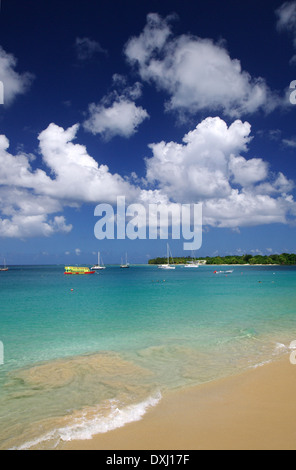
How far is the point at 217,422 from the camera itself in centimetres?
620

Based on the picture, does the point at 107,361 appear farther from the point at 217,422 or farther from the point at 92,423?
the point at 217,422

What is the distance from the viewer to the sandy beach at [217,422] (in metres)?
5.47

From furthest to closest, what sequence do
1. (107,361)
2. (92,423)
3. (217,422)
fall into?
(107,361), (92,423), (217,422)

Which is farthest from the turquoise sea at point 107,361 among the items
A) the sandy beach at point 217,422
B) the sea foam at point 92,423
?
the sandy beach at point 217,422

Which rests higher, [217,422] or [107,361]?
[217,422]

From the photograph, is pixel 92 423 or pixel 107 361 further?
pixel 107 361

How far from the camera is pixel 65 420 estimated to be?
6.59m

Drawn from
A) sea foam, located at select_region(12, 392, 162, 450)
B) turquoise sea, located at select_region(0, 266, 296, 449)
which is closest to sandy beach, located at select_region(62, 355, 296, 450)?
sea foam, located at select_region(12, 392, 162, 450)

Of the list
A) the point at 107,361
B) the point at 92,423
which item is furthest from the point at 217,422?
the point at 107,361
